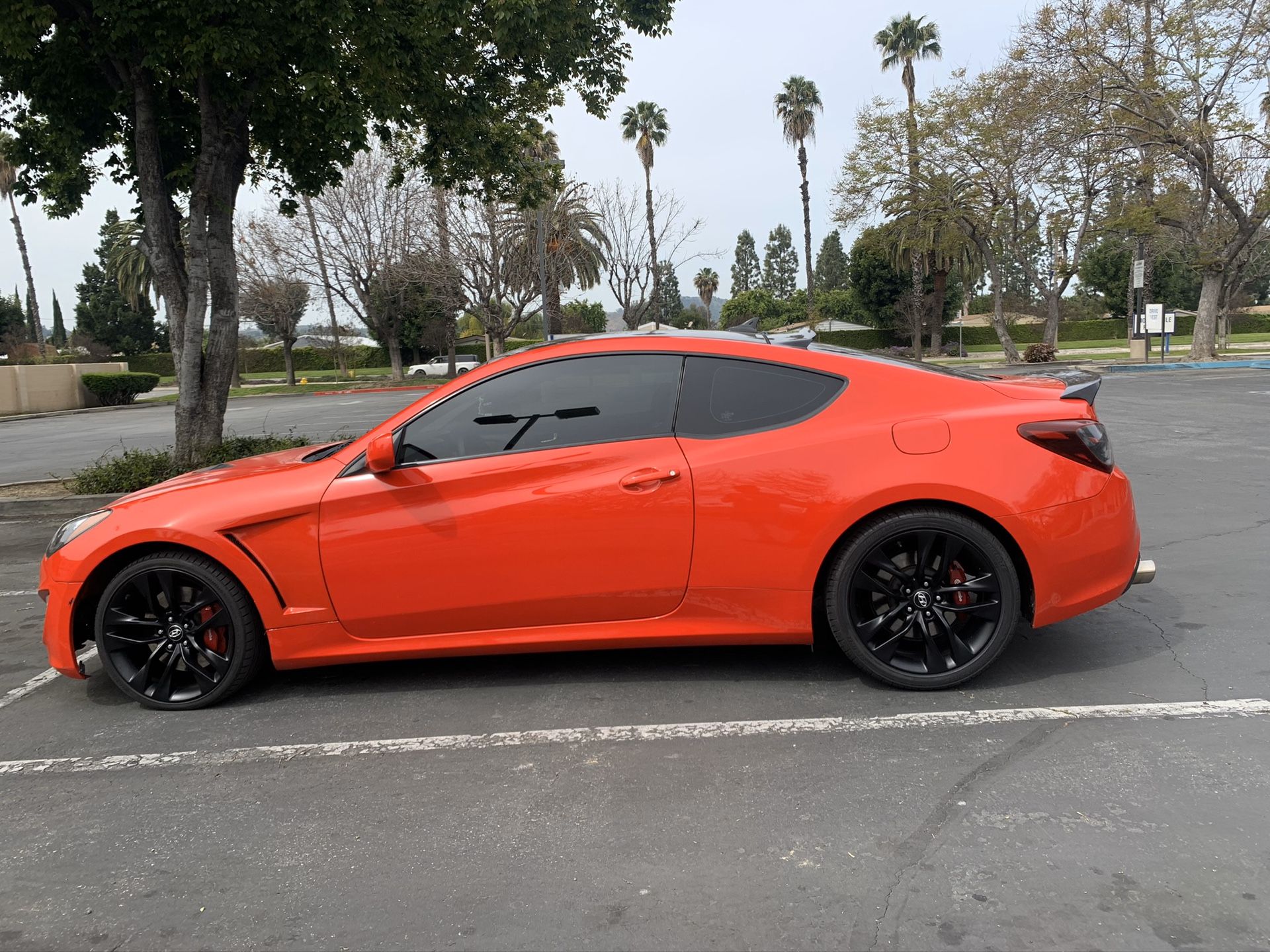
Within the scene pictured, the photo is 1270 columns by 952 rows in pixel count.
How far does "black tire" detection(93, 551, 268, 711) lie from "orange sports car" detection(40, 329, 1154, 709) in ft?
0.03

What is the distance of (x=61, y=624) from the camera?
4.01 meters

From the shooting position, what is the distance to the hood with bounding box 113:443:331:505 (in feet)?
13.3

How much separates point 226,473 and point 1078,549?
3726 mm

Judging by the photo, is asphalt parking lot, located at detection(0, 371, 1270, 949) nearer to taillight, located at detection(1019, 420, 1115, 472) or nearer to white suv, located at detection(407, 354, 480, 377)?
taillight, located at detection(1019, 420, 1115, 472)

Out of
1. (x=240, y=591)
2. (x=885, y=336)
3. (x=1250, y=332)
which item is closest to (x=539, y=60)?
(x=240, y=591)

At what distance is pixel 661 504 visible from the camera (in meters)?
3.72

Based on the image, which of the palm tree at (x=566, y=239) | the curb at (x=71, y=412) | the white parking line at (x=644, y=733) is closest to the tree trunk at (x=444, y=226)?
the palm tree at (x=566, y=239)

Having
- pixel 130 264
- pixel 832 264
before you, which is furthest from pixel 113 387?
pixel 832 264

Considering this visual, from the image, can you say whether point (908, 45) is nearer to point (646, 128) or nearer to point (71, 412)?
point (646, 128)

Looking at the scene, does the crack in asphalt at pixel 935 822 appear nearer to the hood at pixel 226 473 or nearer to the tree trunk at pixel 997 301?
the hood at pixel 226 473

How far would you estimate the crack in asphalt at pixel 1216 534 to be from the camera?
242 inches

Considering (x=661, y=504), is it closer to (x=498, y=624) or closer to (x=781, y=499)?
(x=781, y=499)

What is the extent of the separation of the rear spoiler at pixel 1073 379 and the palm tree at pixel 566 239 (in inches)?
1107

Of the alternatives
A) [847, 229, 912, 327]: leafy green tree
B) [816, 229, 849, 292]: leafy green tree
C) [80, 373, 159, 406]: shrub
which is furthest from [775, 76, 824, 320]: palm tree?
[816, 229, 849, 292]: leafy green tree
